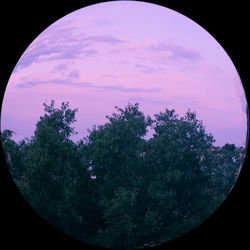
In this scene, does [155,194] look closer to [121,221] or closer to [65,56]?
[121,221]

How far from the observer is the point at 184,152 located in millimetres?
9602

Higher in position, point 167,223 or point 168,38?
point 168,38

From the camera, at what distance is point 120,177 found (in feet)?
30.4


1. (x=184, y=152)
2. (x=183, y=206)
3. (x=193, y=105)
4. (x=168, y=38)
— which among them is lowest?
(x=183, y=206)

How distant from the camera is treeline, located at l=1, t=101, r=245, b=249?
29.7 feet

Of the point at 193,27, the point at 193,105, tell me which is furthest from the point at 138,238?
the point at 193,27

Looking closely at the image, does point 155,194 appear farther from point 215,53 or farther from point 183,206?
point 215,53

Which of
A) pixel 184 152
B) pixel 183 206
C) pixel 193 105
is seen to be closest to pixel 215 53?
pixel 193 105

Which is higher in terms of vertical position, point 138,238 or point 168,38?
point 168,38

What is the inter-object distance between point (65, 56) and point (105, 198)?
360cm

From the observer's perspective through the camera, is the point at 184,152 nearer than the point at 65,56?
No

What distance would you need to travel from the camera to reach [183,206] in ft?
30.7

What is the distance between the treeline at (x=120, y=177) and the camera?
905 cm

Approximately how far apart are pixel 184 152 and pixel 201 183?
91cm
